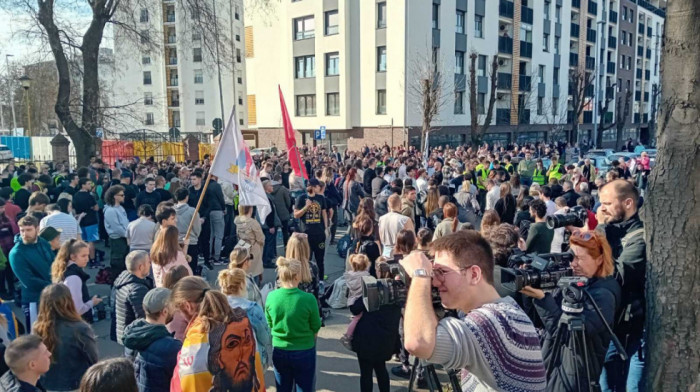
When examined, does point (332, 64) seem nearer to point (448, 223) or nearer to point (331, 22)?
point (331, 22)

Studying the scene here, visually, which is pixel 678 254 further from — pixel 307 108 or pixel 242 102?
pixel 242 102

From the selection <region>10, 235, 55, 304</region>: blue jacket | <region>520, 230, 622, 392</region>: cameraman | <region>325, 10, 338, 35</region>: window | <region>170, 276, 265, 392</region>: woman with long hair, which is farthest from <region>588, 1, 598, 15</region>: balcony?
<region>170, 276, 265, 392</region>: woman with long hair

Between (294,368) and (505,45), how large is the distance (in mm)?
38846

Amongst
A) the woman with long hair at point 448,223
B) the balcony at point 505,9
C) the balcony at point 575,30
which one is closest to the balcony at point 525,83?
the balcony at point 505,9

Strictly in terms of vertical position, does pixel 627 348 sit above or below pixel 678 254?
below

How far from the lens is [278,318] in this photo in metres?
4.19

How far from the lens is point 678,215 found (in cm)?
343

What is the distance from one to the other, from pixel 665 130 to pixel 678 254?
0.84 m

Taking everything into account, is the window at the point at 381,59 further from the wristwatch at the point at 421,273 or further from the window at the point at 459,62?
the wristwatch at the point at 421,273

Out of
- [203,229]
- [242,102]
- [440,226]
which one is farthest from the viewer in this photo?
[242,102]

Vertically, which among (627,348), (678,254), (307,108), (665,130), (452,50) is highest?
(452,50)

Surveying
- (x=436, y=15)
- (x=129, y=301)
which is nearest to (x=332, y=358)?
(x=129, y=301)

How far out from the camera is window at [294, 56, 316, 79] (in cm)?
3616

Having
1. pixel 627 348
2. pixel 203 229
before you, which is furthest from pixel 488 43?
pixel 627 348
